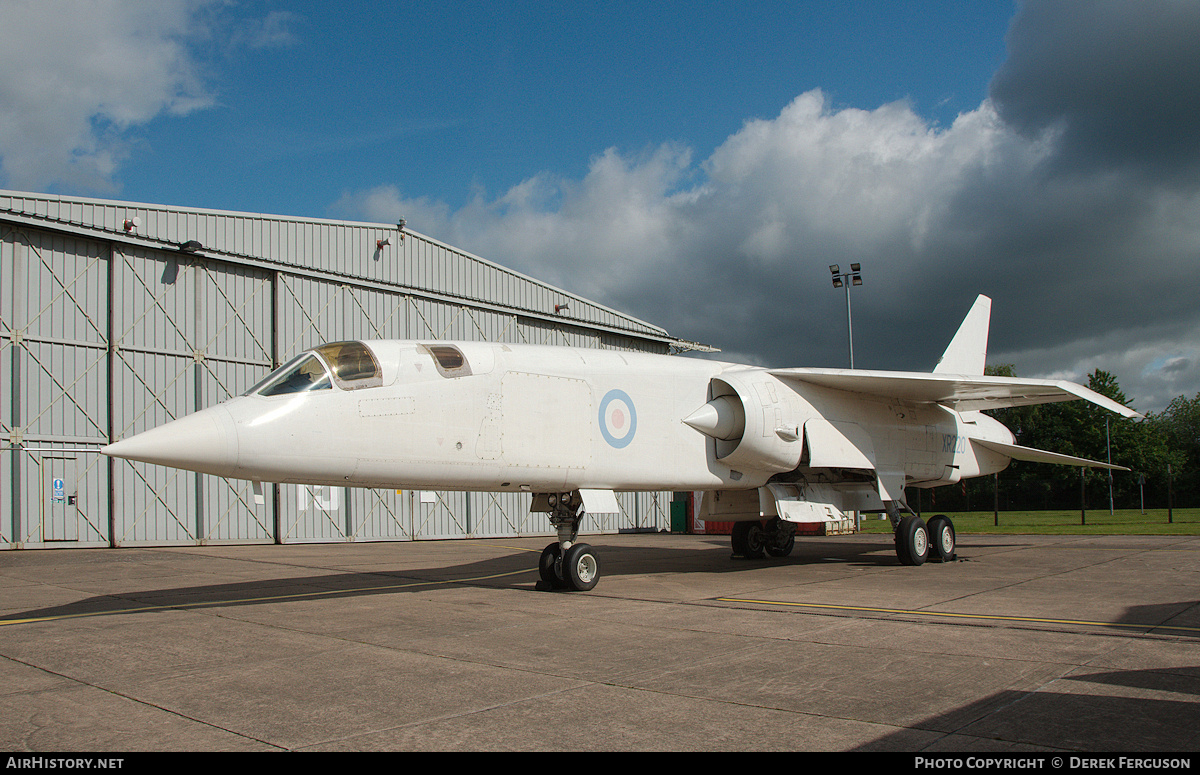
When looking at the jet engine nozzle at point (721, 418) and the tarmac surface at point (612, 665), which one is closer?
the tarmac surface at point (612, 665)

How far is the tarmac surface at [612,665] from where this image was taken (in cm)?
385

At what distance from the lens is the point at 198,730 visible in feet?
13.0

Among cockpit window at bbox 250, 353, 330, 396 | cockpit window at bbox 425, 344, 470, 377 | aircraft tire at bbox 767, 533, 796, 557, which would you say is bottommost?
aircraft tire at bbox 767, 533, 796, 557

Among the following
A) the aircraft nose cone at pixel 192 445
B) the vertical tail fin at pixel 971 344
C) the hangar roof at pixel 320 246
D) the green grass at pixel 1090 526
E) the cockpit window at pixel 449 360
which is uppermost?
the hangar roof at pixel 320 246

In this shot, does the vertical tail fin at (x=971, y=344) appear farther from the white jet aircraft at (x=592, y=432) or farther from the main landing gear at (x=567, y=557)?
the main landing gear at (x=567, y=557)

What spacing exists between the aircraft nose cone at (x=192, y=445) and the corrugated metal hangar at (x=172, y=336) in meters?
10.6

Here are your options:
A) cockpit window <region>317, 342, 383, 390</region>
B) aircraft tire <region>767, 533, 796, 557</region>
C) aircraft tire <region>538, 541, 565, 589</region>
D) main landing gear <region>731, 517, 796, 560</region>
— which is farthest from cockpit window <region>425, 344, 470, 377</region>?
aircraft tire <region>767, 533, 796, 557</region>

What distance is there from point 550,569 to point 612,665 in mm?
4417

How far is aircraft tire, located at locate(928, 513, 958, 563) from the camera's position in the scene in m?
13.6

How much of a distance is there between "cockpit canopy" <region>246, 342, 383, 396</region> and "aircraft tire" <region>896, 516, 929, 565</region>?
30.5ft

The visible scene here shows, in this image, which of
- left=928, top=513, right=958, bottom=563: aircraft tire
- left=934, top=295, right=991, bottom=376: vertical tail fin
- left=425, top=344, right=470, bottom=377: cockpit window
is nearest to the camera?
left=425, top=344, right=470, bottom=377: cockpit window

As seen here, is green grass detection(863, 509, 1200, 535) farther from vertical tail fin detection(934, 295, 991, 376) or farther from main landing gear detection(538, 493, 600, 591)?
main landing gear detection(538, 493, 600, 591)

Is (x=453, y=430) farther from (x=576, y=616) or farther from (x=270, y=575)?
(x=270, y=575)

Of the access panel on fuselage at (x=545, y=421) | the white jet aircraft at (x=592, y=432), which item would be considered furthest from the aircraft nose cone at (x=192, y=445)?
the access panel on fuselage at (x=545, y=421)
